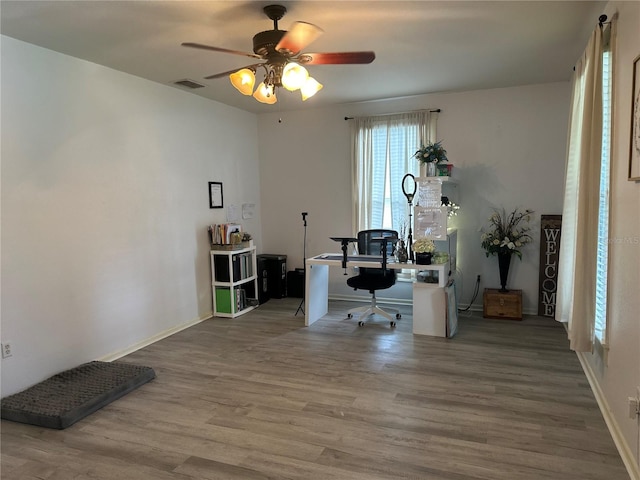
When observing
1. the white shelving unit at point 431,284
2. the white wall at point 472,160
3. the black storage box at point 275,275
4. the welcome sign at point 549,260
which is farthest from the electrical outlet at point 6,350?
the welcome sign at point 549,260

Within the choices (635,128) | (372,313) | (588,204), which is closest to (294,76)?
(635,128)

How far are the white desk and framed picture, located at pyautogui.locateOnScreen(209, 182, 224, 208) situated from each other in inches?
55.4

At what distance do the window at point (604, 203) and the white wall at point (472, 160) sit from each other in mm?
2153

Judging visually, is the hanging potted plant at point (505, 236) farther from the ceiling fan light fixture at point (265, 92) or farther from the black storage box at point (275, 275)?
the ceiling fan light fixture at point (265, 92)

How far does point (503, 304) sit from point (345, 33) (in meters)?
3.34

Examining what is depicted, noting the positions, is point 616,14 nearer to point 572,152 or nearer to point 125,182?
point 572,152

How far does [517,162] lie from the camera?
16.1 ft

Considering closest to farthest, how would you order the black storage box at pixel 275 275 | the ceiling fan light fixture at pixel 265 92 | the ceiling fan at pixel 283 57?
the ceiling fan at pixel 283 57 → the ceiling fan light fixture at pixel 265 92 → the black storage box at pixel 275 275

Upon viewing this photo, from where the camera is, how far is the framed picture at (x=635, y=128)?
2014mm

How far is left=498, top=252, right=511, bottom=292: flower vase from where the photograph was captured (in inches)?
188

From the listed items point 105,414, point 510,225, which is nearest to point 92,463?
point 105,414

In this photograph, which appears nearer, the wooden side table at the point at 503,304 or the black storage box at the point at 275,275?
the wooden side table at the point at 503,304

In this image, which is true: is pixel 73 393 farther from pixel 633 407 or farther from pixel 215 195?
pixel 633 407

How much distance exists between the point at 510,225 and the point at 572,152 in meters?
1.79
